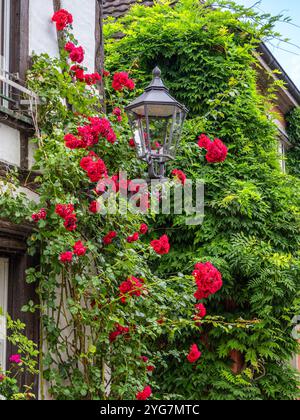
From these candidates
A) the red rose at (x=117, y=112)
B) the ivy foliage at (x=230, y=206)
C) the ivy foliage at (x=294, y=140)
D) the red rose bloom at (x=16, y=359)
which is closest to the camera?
the red rose bloom at (x=16, y=359)

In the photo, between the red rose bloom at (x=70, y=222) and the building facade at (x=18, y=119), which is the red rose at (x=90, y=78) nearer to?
the building facade at (x=18, y=119)

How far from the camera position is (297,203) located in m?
8.42

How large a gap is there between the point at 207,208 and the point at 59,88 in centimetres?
281

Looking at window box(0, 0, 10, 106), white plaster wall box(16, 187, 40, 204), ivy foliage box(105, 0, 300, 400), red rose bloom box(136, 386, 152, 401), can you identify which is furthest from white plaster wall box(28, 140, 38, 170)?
ivy foliage box(105, 0, 300, 400)

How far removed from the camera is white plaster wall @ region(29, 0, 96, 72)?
5.50 metres

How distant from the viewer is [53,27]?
573 cm

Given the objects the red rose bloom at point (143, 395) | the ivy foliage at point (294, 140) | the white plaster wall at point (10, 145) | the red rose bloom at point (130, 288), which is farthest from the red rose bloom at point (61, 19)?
the ivy foliage at point (294, 140)

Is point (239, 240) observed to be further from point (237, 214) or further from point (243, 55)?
point (243, 55)

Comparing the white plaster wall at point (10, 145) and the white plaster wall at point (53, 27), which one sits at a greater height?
the white plaster wall at point (53, 27)

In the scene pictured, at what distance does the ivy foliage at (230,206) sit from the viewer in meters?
7.48

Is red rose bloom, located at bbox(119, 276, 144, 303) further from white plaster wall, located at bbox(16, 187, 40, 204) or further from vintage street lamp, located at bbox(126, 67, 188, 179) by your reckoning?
white plaster wall, located at bbox(16, 187, 40, 204)

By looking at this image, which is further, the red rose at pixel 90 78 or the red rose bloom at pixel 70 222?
the red rose at pixel 90 78

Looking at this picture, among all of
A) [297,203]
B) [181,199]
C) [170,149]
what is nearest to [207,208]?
[181,199]

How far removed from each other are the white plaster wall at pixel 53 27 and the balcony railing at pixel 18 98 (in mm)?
341
